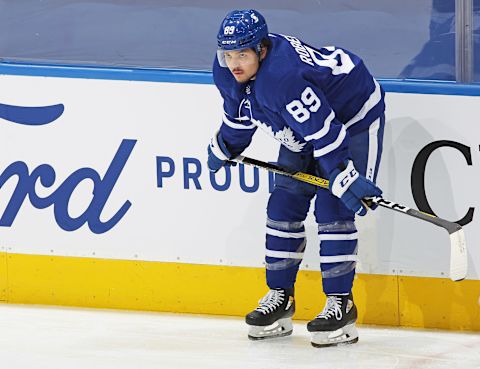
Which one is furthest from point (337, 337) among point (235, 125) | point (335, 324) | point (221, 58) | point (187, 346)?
point (221, 58)

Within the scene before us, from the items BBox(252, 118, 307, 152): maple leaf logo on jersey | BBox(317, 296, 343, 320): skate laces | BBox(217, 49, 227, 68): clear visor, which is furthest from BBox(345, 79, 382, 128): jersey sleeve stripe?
BBox(317, 296, 343, 320): skate laces

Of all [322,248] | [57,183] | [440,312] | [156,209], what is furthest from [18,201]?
[440,312]

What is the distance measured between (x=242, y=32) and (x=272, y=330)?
3.24ft

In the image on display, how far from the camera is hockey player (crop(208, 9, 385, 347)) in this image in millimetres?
3447

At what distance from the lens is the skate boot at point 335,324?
3656 millimetres

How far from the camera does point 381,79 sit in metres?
4.00

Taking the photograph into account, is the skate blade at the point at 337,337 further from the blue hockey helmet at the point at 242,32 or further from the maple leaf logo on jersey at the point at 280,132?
the blue hockey helmet at the point at 242,32

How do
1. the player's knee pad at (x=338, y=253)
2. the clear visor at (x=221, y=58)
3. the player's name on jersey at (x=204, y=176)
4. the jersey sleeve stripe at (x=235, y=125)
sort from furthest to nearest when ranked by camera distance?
the player's name on jersey at (x=204, y=176) < the jersey sleeve stripe at (x=235, y=125) < the player's knee pad at (x=338, y=253) < the clear visor at (x=221, y=58)

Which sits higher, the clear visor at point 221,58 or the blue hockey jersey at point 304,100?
the clear visor at point 221,58

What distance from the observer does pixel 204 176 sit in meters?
4.11

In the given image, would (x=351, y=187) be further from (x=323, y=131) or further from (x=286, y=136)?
(x=286, y=136)

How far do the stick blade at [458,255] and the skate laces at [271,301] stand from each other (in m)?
0.60

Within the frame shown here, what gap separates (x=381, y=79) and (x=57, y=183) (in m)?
1.20

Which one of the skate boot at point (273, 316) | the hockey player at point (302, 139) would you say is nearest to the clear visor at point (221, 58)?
the hockey player at point (302, 139)
